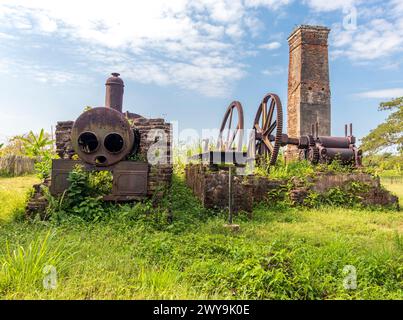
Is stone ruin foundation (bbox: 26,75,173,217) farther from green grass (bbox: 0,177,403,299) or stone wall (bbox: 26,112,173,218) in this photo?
green grass (bbox: 0,177,403,299)

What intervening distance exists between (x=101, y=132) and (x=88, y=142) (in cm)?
51

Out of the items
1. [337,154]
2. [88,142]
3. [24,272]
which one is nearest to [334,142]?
[337,154]

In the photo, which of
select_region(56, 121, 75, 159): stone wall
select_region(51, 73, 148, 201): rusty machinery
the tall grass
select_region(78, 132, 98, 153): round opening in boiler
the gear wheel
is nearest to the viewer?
the tall grass

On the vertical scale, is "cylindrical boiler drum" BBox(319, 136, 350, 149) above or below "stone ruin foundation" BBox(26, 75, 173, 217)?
above

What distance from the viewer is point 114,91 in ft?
27.0

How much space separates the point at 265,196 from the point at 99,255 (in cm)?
523

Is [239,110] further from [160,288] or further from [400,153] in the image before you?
[400,153]

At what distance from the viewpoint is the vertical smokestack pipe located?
8195 millimetres

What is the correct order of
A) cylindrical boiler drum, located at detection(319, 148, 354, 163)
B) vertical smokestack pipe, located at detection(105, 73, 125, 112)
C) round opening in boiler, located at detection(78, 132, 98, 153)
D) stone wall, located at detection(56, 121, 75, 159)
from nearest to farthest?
round opening in boiler, located at detection(78, 132, 98, 153) < stone wall, located at detection(56, 121, 75, 159) < vertical smokestack pipe, located at detection(105, 73, 125, 112) < cylindrical boiler drum, located at detection(319, 148, 354, 163)

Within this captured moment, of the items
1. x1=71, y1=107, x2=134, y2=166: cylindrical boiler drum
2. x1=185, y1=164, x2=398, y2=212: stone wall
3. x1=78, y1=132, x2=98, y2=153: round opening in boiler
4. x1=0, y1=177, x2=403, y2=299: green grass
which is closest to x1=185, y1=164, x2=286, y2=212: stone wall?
x1=185, y1=164, x2=398, y2=212: stone wall

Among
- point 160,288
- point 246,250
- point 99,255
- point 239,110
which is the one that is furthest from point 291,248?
point 239,110

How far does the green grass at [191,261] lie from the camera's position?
8.66 feet

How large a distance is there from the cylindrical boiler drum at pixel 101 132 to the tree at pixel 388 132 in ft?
63.9

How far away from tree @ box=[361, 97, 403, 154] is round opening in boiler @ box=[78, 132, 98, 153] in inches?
776
